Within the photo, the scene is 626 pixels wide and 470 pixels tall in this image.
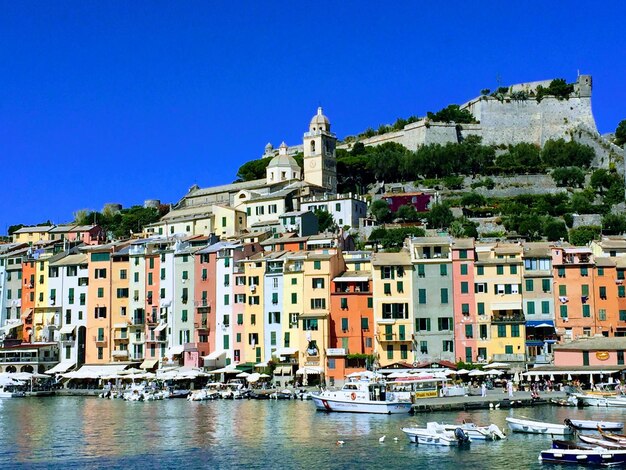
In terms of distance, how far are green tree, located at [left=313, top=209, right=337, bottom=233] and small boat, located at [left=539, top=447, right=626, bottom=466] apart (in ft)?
223

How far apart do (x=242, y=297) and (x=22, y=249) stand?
105ft

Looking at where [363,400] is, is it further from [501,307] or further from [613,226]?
[613,226]

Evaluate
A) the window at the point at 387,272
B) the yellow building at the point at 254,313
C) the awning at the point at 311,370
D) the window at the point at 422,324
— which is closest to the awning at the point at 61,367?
the yellow building at the point at 254,313

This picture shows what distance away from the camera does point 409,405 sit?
58.6m

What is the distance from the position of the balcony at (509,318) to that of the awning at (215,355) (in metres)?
23.3

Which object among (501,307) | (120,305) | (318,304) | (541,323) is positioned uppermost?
(120,305)

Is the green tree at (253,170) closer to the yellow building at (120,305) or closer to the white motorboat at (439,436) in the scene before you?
the yellow building at (120,305)

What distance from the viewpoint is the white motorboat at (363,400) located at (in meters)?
58.2

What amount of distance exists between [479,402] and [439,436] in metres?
15.3

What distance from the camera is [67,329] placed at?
8812 cm

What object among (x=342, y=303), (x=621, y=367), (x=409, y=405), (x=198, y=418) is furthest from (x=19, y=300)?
(x=621, y=367)

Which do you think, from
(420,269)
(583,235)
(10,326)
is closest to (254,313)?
(420,269)

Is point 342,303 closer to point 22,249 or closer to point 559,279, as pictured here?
point 559,279

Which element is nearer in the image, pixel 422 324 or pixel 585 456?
pixel 585 456
